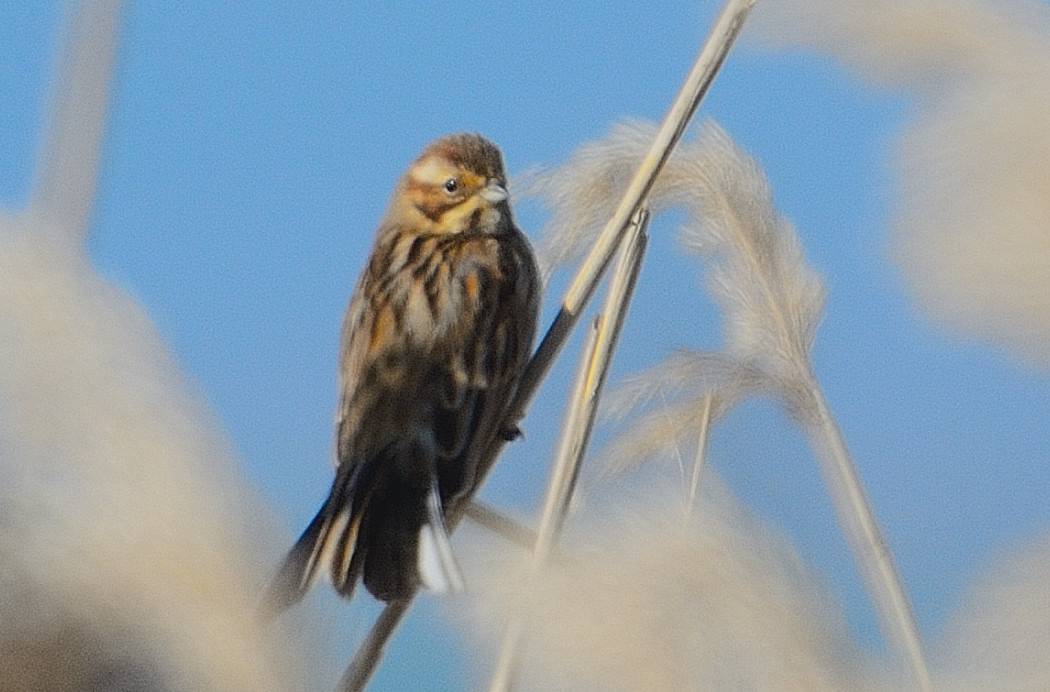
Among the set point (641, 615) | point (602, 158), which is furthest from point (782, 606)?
point (602, 158)

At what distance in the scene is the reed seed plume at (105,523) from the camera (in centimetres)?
74

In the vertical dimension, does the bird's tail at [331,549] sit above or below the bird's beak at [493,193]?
below

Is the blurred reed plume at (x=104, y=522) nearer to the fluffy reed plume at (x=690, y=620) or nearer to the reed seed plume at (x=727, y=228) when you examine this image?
the fluffy reed plume at (x=690, y=620)

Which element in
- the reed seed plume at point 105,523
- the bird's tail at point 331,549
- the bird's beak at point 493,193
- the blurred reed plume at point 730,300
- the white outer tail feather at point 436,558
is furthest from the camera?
the bird's beak at point 493,193

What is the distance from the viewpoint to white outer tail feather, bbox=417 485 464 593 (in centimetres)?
113

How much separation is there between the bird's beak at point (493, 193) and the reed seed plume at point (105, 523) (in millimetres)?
887

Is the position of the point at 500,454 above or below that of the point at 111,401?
below

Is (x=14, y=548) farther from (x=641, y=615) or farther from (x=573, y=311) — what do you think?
(x=573, y=311)

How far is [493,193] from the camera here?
1.69 metres

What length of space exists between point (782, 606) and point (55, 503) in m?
0.50

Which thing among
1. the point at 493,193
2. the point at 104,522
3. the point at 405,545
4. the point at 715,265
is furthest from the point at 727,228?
the point at 104,522

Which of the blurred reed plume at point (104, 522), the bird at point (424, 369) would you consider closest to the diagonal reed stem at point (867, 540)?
the bird at point (424, 369)

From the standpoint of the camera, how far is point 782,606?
37.8 inches

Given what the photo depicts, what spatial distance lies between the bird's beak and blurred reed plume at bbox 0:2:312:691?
88 cm
